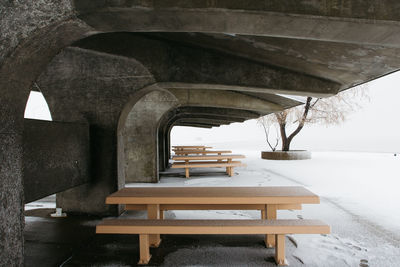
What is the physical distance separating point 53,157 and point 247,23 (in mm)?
3150

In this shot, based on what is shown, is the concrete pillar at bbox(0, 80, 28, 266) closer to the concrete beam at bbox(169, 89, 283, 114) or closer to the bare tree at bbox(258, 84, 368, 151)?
the concrete beam at bbox(169, 89, 283, 114)

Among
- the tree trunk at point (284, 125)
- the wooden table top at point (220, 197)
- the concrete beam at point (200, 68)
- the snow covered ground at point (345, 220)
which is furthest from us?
the tree trunk at point (284, 125)

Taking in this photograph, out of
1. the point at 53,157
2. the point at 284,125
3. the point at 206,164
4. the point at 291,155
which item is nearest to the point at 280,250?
the point at 53,157

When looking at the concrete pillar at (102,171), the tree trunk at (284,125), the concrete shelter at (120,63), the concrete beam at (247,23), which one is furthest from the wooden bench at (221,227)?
the tree trunk at (284,125)

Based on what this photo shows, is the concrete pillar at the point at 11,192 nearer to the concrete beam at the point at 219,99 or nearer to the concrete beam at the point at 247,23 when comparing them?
the concrete beam at the point at 247,23

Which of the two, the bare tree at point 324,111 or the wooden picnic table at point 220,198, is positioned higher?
the bare tree at point 324,111

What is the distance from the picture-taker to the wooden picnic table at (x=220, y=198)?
347cm

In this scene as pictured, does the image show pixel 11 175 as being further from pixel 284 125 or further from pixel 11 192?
pixel 284 125

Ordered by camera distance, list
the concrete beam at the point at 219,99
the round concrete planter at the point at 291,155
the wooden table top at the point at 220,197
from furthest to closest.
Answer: the round concrete planter at the point at 291,155 < the concrete beam at the point at 219,99 < the wooden table top at the point at 220,197

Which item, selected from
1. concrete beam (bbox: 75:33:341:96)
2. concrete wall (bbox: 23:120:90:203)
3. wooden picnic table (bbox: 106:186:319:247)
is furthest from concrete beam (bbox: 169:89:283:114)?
wooden picnic table (bbox: 106:186:319:247)

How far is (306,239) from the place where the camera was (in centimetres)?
387

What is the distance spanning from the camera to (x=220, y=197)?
3.50 m

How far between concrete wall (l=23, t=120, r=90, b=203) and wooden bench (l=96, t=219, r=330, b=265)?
45.4 inches

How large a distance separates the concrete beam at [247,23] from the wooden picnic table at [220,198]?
6.42 ft
